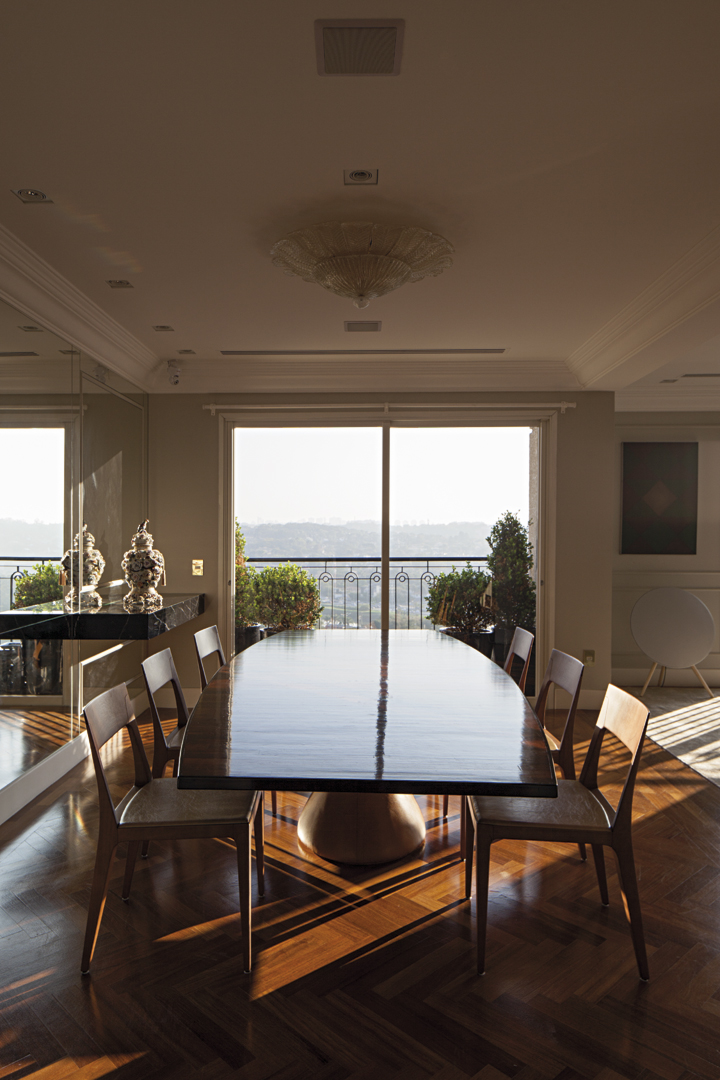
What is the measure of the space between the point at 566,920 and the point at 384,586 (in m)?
3.34

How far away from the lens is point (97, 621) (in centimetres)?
403

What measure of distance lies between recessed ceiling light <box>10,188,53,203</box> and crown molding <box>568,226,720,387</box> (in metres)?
2.72

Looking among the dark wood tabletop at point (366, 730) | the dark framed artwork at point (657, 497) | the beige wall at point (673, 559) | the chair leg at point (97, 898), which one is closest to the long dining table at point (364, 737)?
the dark wood tabletop at point (366, 730)

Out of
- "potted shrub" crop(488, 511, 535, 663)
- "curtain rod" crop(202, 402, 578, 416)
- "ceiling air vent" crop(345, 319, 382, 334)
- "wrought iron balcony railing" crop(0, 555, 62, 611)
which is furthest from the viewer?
"potted shrub" crop(488, 511, 535, 663)

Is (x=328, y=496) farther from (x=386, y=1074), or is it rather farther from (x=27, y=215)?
(x=386, y=1074)

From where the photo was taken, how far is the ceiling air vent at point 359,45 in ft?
5.62

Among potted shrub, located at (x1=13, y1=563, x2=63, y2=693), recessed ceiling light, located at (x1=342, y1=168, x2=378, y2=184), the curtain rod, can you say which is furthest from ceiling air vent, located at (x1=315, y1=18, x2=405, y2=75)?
the curtain rod

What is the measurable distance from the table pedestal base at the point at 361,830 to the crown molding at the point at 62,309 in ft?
8.90

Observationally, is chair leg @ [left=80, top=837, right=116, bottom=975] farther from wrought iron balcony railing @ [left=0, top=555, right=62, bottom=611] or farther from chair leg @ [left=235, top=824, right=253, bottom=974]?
wrought iron balcony railing @ [left=0, top=555, right=62, bottom=611]

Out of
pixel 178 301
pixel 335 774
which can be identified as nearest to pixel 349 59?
pixel 335 774

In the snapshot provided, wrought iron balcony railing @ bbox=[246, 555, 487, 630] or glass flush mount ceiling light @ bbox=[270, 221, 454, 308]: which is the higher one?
glass flush mount ceiling light @ bbox=[270, 221, 454, 308]

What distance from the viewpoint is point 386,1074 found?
1696mm

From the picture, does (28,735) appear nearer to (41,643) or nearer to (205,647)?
(41,643)

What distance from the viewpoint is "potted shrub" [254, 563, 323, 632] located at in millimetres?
5543
